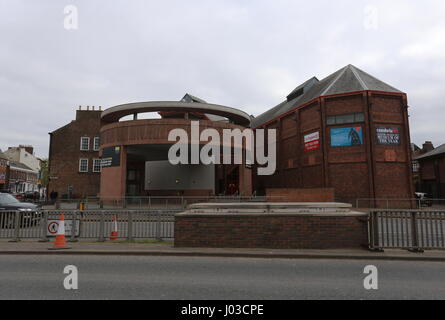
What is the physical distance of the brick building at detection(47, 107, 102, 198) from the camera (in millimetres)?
40062

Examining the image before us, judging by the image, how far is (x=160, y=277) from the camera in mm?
5809

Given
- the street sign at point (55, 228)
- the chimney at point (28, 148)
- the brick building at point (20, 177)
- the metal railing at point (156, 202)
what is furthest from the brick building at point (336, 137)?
the chimney at point (28, 148)

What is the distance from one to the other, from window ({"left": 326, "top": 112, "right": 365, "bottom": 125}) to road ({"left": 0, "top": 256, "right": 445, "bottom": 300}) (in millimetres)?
23462

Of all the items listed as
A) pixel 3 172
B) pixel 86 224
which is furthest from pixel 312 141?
pixel 3 172

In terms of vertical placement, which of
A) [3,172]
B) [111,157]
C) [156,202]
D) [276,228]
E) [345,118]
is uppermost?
[345,118]

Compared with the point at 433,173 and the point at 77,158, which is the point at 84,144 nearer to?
the point at 77,158

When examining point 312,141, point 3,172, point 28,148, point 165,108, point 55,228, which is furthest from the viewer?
point 28,148

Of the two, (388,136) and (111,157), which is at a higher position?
(388,136)

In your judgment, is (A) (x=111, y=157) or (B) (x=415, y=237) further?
(A) (x=111, y=157)

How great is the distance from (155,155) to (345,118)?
20.6 meters

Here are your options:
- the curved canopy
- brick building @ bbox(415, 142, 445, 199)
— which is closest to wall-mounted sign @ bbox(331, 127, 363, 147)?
the curved canopy

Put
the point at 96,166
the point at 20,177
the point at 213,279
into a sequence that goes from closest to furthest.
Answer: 1. the point at 213,279
2. the point at 96,166
3. the point at 20,177

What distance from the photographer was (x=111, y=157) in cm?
2712
